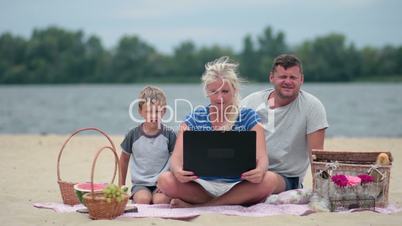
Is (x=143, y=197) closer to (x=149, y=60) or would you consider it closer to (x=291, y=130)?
(x=291, y=130)

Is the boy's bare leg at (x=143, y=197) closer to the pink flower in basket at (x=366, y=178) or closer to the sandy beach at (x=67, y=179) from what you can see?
the sandy beach at (x=67, y=179)

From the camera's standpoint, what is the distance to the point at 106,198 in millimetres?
5414

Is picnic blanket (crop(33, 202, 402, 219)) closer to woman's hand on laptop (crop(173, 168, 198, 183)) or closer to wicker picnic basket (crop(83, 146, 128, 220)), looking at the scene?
wicker picnic basket (crop(83, 146, 128, 220))

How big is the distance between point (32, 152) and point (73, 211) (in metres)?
5.76

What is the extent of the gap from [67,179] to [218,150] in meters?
3.39

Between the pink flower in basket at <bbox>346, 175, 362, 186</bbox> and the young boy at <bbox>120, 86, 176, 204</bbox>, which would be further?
the young boy at <bbox>120, 86, 176, 204</bbox>

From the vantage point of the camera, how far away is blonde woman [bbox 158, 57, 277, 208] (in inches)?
231

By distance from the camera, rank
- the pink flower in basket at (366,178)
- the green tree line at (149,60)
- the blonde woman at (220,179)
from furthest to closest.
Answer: the green tree line at (149,60)
the pink flower in basket at (366,178)
the blonde woman at (220,179)

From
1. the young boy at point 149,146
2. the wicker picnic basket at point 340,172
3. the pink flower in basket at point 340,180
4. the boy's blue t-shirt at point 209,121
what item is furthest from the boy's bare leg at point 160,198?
the pink flower in basket at point 340,180

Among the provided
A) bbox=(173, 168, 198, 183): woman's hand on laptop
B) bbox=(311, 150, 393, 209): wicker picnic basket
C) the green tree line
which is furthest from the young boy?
the green tree line

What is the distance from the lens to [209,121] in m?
6.08

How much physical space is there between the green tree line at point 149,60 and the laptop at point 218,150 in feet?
217

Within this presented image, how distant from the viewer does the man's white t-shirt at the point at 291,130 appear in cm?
642

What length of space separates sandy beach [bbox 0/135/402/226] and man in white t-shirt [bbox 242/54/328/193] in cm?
86
